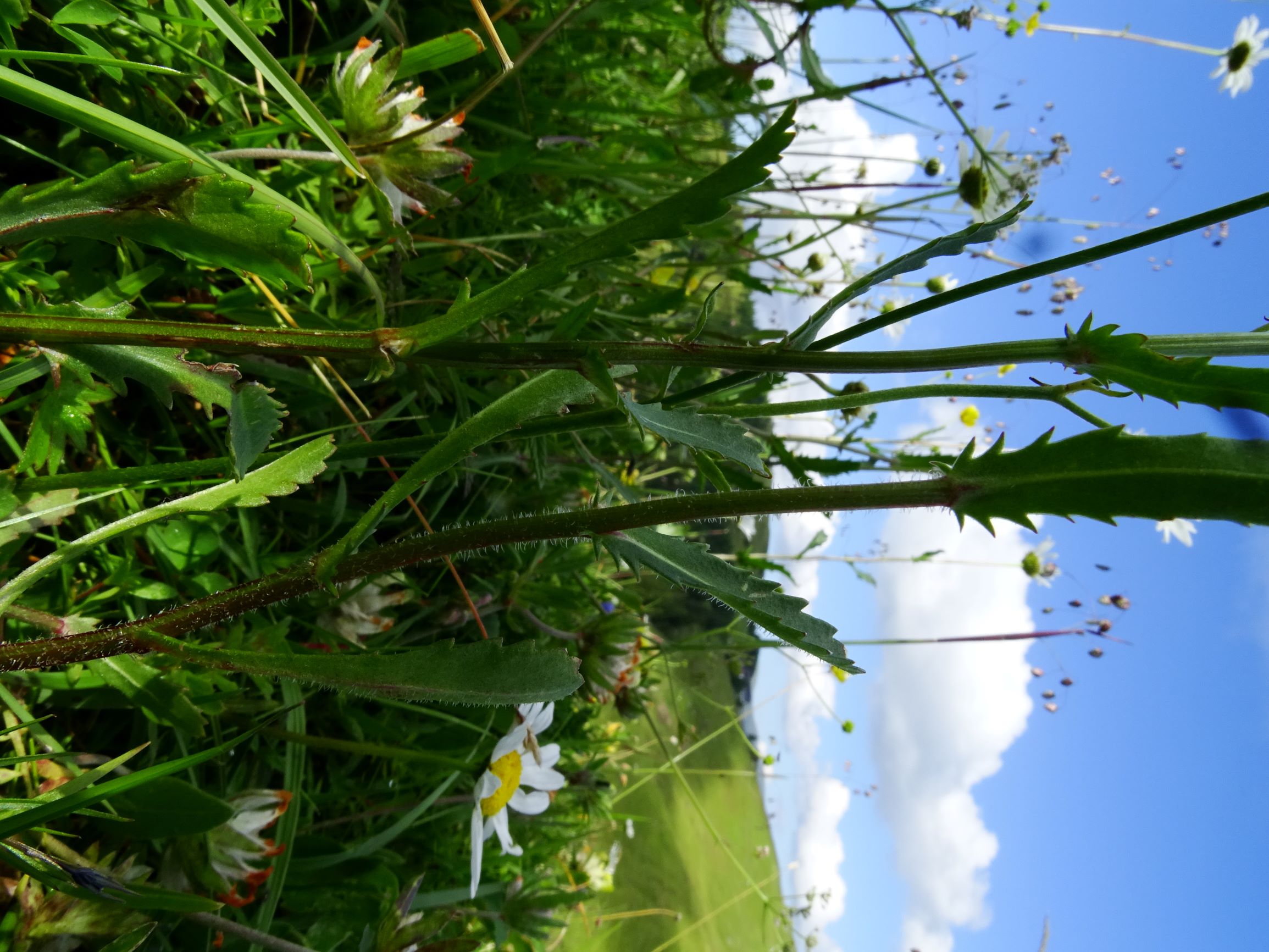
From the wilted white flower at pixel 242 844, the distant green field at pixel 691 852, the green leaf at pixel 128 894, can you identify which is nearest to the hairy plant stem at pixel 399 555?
the green leaf at pixel 128 894

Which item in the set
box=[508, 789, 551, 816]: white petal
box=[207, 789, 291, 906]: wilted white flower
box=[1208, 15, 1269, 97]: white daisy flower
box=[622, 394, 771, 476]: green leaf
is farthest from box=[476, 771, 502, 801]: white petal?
box=[1208, 15, 1269, 97]: white daisy flower

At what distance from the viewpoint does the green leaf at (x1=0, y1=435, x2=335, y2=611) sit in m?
0.54

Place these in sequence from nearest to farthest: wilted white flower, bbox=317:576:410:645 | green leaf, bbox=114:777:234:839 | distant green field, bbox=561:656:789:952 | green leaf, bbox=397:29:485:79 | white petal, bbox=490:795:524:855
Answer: green leaf, bbox=114:777:234:839, green leaf, bbox=397:29:485:79, wilted white flower, bbox=317:576:410:645, white petal, bbox=490:795:524:855, distant green field, bbox=561:656:789:952

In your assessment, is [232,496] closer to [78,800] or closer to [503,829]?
[78,800]

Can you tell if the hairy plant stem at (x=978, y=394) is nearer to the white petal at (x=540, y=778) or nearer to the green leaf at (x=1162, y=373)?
the green leaf at (x=1162, y=373)

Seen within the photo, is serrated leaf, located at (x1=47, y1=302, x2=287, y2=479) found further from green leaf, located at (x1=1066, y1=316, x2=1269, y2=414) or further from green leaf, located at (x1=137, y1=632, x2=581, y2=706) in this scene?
green leaf, located at (x1=1066, y1=316, x2=1269, y2=414)

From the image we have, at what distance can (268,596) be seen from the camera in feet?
1.41

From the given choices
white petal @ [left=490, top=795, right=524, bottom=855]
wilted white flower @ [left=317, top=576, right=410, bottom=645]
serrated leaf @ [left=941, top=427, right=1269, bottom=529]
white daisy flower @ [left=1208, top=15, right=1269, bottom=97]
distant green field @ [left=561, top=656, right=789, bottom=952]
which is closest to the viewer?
serrated leaf @ [left=941, top=427, right=1269, bottom=529]

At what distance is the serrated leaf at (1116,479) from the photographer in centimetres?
34

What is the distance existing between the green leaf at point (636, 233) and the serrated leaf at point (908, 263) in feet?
0.26

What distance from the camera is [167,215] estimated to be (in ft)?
1.54

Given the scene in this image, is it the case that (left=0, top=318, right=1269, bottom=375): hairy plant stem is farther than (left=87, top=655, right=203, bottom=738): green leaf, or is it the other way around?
(left=87, top=655, right=203, bottom=738): green leaf

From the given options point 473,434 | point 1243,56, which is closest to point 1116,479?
point 473,434

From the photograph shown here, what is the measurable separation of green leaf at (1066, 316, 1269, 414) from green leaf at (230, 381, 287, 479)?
469 millimetres
